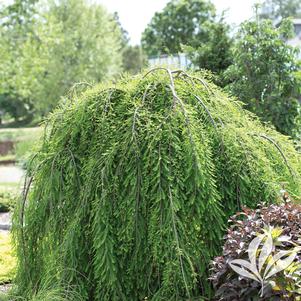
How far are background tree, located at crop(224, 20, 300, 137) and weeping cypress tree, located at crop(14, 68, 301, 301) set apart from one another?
10.6 feet

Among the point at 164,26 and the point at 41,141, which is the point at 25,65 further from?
the point at 164,26

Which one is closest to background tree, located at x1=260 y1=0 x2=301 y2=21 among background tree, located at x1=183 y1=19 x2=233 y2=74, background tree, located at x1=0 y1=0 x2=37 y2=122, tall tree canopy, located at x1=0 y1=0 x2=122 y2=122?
tall tree canopy, located at x1=0 y1=0 x2=122 y2=122

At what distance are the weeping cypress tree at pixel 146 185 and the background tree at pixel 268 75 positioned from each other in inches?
127

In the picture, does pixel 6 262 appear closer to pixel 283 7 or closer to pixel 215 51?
pixel 215 51

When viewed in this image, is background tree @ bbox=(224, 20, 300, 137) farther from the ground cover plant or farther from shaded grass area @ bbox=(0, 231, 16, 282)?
the ground cover plant

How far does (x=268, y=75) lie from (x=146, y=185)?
4318 mm

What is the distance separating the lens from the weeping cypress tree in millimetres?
3328

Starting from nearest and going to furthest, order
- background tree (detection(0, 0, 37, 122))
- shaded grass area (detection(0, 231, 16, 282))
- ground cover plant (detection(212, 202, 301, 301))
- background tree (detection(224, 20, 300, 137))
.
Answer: ground cover plant (detection(212, 202, 301, 301)) → shaded grass area (detection(0, 231, 16, 282)) → background tree (detection(224, 20, 300, 137)) → background tree (detection(0, 0, 37, 122))

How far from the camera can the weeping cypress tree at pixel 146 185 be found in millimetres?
3328

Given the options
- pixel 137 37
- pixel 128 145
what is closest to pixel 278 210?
pixel 128 145

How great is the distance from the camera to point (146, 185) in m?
3.34

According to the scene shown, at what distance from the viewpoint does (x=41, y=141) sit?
4.25m

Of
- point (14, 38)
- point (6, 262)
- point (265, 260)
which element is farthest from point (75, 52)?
point (265, 260)

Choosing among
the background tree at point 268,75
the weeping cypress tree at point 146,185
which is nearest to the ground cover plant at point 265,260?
the weeping cypress tree at point 146,185
